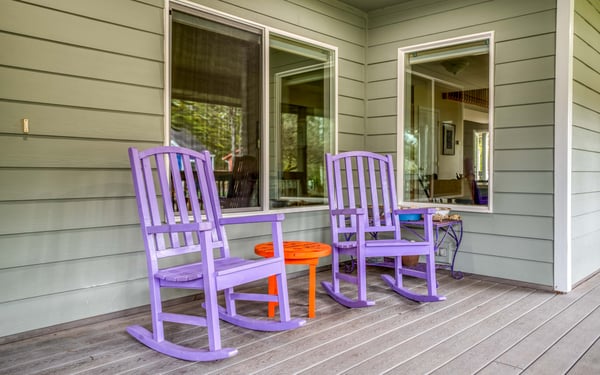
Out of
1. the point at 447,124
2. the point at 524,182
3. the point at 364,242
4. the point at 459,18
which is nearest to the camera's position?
the point at 364,242

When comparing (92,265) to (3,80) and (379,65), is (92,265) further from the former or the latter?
(379,65)

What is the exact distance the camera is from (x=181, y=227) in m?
2.24

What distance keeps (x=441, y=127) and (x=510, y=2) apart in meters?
1.14

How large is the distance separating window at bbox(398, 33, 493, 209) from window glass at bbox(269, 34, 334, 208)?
2.52 ft

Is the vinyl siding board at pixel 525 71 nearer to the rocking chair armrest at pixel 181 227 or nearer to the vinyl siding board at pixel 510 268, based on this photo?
the vinyl siding board at pixel 510 268

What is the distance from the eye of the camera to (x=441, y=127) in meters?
4.23

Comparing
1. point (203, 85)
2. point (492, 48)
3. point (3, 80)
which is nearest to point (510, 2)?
point (492, 48)

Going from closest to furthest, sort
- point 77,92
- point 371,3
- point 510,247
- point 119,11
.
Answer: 1. point 77,92
2. point 119,11
3. point 510,247
4. point 371,3

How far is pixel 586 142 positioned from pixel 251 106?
284 centimetres

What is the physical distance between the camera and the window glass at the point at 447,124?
394 cm

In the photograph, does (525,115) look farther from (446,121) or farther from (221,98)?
(221,98)

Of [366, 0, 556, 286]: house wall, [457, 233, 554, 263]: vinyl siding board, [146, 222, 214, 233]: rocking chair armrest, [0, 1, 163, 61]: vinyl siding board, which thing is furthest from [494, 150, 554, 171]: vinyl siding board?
[0, 1, 163, 61]: vinyl siding board

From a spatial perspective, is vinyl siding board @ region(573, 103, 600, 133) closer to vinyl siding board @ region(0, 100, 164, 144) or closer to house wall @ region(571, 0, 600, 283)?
house wall @ region(571, 0, 600, 283)

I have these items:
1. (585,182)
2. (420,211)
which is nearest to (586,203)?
(585,182)
